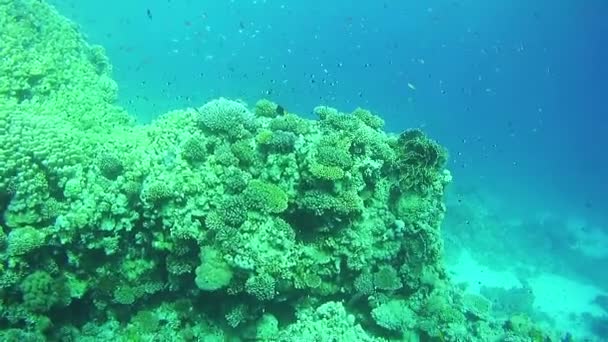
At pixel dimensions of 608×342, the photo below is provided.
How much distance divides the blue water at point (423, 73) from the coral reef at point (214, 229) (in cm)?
751

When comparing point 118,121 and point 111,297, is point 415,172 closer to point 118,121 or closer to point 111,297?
point 111,297

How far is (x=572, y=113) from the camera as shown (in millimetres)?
170875

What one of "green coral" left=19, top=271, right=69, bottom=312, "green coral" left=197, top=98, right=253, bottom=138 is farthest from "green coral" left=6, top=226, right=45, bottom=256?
"green coral" left=197, top=98, right=253, bottom=138

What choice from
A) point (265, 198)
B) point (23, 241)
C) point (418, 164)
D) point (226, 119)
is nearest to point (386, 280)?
point (418, 164)

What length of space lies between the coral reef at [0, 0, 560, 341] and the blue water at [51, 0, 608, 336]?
296 inches

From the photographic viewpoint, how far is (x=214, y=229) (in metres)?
6.82

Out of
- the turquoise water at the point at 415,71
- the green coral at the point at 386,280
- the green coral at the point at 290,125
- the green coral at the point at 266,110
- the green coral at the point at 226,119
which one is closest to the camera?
the green coral at the point at 226,119

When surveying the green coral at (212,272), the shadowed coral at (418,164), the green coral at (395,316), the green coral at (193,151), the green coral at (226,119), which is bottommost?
the green coral at (212,272)

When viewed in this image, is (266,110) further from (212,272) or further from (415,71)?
(415,71)

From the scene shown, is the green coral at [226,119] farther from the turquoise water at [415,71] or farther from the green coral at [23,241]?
the turquoise water at [415,71]

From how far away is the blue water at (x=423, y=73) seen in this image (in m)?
44.4

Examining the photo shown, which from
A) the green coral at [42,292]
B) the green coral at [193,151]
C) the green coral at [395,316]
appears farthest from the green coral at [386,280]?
the green coral at [42,292]

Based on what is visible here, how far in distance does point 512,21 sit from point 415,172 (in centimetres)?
21974

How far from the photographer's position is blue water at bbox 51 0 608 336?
44406 millimetres
